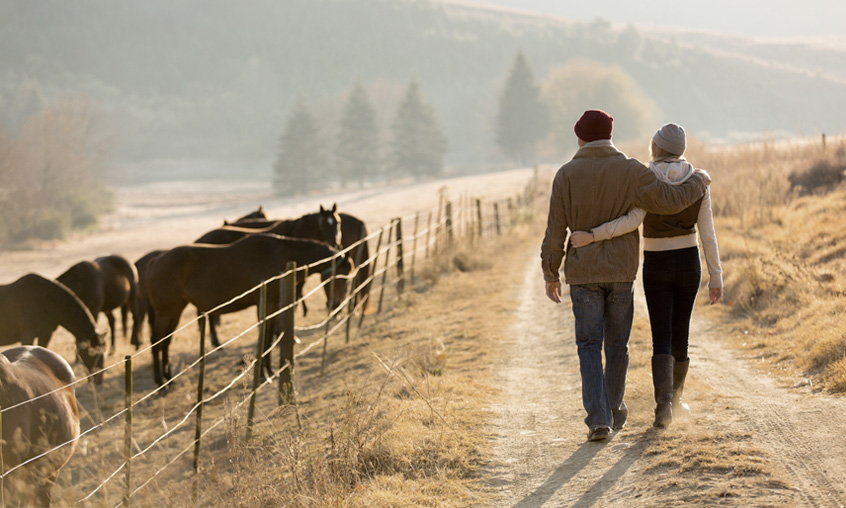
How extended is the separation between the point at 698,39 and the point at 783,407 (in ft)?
644

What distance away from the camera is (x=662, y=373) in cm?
485

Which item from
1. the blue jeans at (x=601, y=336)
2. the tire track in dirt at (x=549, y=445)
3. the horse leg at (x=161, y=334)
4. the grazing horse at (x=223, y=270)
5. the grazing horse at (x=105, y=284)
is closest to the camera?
the tire track in dirt at (x=549, y=445)

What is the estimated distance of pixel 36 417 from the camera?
16.5 feet

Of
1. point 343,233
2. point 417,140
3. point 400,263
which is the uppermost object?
point 417,140

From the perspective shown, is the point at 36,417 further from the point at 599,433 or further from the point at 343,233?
the point at 343,233

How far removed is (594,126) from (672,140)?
538 mm

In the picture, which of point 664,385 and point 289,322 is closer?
point 664,385

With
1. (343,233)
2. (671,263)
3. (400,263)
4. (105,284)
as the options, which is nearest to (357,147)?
(400,263)

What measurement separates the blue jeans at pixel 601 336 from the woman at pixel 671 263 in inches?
8.6

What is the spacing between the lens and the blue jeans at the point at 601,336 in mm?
4703

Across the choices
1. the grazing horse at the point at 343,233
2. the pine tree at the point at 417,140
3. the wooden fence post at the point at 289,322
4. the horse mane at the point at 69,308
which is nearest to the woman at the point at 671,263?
the wooden fence post at the point at 289,322

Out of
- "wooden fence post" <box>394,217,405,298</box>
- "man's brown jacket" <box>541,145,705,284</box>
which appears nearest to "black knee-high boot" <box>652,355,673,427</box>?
"man's brown jacket" <box>541,145,705,284</box>

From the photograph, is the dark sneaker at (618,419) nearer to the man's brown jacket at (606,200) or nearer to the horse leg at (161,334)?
the man's brown jacket at (606,200)

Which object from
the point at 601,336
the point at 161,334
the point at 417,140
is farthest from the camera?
the point at 417,140
